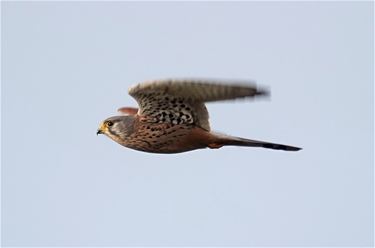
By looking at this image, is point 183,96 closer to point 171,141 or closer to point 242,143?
point 171,141

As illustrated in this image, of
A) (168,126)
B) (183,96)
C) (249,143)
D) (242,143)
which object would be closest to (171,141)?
(168,126)

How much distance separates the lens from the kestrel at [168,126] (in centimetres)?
1389

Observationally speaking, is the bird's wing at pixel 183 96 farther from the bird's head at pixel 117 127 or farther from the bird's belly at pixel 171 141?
the bird's head at pixel 117 127

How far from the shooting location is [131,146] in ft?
48.6

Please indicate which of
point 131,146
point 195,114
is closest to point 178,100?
point 195,114

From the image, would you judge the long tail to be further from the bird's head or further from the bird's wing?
the bird's head

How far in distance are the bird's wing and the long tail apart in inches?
13.4

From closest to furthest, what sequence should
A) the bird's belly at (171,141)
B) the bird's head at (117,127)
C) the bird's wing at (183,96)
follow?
the bird's wing at (183,96) → the bird's belly at (171,141) → the bird's head at (117,127)

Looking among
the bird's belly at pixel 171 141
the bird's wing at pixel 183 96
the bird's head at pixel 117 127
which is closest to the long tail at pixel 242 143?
the bird's belly at pixel 171 141

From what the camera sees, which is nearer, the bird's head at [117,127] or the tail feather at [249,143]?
the tail feather at [249,143]

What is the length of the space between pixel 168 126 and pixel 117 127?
1081 millimetres

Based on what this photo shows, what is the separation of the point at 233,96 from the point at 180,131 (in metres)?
2.19

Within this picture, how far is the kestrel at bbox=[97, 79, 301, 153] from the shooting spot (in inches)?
547

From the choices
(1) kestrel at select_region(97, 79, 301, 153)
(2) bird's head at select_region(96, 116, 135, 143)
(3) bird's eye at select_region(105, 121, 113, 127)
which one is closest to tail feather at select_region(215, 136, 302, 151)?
(1) kestrel at select_region(97, 79, 301, 153)
